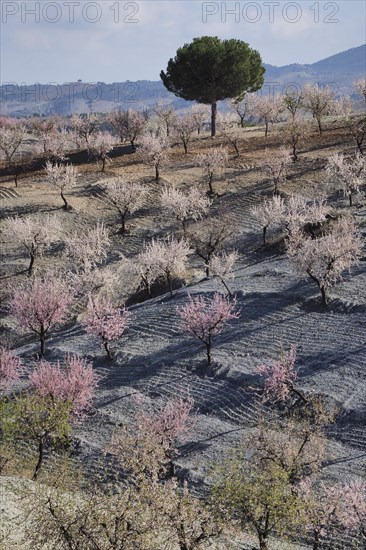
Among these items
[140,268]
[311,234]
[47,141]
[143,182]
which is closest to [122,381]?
[140,268]

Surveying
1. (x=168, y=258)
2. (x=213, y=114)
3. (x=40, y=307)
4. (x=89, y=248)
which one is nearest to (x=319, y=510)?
(x=40, y=307)

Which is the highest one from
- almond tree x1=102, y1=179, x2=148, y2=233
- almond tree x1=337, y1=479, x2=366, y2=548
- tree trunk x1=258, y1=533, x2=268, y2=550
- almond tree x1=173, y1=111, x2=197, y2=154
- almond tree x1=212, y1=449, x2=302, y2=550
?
almond tree x1=173, y1=111, x2=197, y2=154

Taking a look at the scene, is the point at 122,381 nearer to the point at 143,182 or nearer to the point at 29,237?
the point at 29,237

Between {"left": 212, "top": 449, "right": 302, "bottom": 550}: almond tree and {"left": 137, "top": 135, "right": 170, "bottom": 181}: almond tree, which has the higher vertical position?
{"left": 137, "top": 135, "right": 170, "bottom": 181}: almond tree

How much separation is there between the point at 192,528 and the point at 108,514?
2734 mm

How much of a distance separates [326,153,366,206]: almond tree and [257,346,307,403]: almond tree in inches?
1214

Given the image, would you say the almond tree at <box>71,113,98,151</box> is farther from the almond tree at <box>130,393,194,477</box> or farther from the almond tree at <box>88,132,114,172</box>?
the almond tree at <box>130,393,194,477</box>

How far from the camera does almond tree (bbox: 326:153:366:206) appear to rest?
186 feet

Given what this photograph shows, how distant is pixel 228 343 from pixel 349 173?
2779 centimetres

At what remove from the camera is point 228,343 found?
36.3 metres

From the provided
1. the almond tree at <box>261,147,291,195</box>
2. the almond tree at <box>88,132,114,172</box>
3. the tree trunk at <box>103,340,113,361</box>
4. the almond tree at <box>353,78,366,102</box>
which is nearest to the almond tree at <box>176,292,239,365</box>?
the tree trunk at <box>103,340,113,361</box>

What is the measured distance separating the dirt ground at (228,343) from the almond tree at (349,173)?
1379 millimetres

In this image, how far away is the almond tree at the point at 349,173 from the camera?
2231 inches

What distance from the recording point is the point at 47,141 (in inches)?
3273
